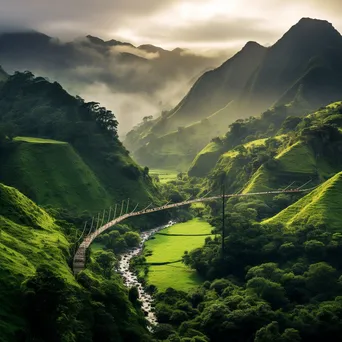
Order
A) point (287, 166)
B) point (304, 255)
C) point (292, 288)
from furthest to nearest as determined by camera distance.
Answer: point (287, 166) → point (304, 255) → point (292, 288)

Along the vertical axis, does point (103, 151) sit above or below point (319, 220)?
above

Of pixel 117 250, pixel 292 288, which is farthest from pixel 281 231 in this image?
pixel 117 250

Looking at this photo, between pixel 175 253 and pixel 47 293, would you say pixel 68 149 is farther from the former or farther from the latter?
pixel 47 293

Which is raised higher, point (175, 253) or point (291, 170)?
point (291, 170)

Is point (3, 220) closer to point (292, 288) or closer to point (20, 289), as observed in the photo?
point (20, 289)

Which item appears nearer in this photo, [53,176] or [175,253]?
[175,253]

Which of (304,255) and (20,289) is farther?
(304,255)

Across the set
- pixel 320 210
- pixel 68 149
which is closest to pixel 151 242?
pixel 320 210
